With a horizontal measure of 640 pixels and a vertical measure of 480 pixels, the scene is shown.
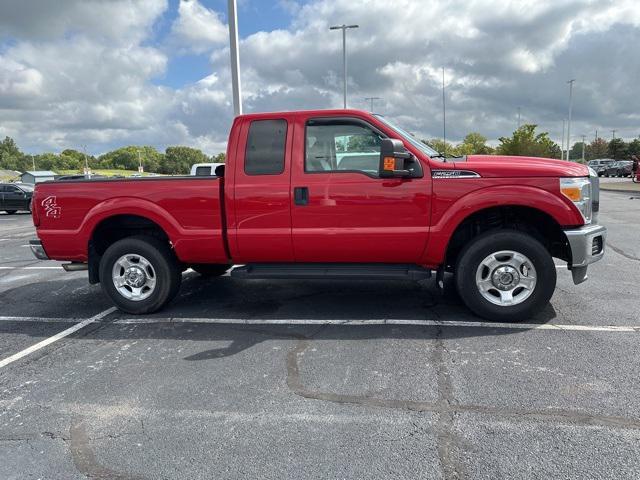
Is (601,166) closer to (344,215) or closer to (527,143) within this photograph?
(527,143)

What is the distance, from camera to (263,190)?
15.9 ft

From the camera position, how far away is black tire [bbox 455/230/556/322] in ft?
14.8

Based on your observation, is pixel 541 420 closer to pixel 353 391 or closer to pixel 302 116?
pixel 353 391

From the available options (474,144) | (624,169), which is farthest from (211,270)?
(474,144)

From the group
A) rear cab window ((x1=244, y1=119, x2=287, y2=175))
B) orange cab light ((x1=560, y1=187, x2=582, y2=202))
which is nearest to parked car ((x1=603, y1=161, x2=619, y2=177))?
orange cab light ((x1=560, y1=187, x2=582, y2=202))

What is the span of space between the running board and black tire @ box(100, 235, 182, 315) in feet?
2.46

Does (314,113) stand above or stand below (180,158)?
below

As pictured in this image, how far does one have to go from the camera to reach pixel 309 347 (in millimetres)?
4234

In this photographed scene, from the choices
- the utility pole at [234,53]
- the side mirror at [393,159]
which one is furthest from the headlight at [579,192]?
the utility pole at [234,53]

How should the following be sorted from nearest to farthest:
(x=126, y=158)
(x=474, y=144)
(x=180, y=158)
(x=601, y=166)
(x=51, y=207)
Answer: (x=51, y=207)
(x=601, y=166)
(x=474, y=144)
(x=180, y=158)
(x=126, y=158)

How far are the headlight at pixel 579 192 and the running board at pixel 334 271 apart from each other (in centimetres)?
145

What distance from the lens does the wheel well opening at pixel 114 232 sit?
5414 millimetres

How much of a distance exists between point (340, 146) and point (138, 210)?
2227mm

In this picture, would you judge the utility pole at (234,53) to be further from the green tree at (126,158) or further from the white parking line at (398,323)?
the green tree at (126,158)
